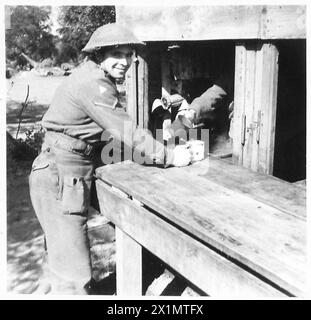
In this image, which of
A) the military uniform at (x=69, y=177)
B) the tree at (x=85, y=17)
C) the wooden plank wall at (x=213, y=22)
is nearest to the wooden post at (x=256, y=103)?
the wooden plank wall at (x=213, y=22)

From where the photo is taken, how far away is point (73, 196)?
3025mm

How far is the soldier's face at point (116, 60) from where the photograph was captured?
290 centimetres

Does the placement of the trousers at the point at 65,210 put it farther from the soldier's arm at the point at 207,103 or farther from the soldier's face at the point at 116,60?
the soldier's arm at the point at 207,103

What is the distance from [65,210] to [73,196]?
0.38 ft

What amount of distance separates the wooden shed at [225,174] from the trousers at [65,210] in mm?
195

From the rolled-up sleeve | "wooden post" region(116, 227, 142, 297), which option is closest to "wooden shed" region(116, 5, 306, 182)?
the rolled-up sleeve

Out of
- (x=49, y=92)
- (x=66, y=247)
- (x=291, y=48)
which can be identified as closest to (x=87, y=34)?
(x=49, y=92)

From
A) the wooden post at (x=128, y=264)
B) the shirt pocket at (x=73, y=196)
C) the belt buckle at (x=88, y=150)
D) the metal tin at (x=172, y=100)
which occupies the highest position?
the metal tin at (x=172, y=100)

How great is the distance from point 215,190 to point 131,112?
6.44 ft

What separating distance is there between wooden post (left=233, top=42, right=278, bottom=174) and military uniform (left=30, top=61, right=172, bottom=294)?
72 centimetres

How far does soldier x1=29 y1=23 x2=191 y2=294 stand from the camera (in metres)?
2.89

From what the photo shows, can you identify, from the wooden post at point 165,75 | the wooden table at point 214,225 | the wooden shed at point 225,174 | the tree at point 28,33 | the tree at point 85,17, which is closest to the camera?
the wooden table at point 214,225

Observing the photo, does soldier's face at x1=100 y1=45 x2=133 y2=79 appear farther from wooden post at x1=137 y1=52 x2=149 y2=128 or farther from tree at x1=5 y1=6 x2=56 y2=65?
tree at x1=5 y1=6 x2=56 y2=65

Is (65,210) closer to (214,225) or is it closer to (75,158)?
(75,158)
